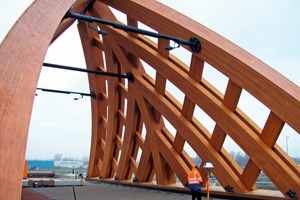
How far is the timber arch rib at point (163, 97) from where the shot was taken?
6441mm

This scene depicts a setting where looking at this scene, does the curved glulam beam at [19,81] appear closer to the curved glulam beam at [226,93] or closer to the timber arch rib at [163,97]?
the timber arch rib at [163,97]

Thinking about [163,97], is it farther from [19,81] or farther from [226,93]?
[19,81]

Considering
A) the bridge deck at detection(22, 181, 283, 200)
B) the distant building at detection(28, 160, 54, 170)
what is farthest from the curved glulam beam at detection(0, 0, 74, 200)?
the distant building at detection(28, 160, 54, 170)

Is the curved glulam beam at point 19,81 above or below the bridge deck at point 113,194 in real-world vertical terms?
above

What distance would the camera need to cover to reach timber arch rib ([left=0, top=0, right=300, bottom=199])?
6441 mm

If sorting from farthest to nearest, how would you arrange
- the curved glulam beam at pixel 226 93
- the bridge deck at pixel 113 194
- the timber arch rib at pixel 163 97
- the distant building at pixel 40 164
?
the distant building at pixel 40 164 < the bridge deck at pixel 113 194 < the curved glulam beam at pixel 226 93 < the timber arch rib at pixel 163 97

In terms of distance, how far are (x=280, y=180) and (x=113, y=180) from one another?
14.6 metres

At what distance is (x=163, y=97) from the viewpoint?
55.7ft

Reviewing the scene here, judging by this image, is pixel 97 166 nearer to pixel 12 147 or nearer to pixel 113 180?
pixel 113 180

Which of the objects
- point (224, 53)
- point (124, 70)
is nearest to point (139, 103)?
point (124, 70)

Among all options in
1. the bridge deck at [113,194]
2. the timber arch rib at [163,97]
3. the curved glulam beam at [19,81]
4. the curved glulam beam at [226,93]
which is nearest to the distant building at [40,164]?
the bridge deck at [113,194]

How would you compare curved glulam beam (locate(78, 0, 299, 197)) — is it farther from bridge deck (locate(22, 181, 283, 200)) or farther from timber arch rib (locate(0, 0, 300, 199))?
bridge deck (locate(22, 181, 283, 200))

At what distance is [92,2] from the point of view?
60.5 feet

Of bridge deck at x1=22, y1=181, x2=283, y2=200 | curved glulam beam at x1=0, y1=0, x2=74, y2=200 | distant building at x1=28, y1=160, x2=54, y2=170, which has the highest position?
distant building at x1=28, y1=160, x2=54, y2=170
